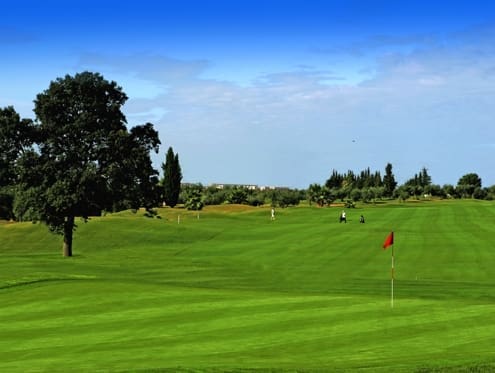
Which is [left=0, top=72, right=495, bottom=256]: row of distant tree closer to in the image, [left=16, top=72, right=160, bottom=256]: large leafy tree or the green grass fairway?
[left=16, top=72, right=160, bottom=256]: large leafy tree

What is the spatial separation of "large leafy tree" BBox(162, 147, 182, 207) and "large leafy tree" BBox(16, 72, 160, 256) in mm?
87396

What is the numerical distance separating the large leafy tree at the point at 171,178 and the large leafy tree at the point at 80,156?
→ 87396mm

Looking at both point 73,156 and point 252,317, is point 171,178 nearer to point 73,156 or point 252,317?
point 73,156

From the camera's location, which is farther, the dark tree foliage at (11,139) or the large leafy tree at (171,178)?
the large leafy tree at (171,178)

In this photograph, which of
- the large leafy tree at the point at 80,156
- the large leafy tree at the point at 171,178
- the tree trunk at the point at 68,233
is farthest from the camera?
the large leafy tree at the point at 171,178

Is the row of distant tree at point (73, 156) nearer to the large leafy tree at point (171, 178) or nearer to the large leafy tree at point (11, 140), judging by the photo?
the large leafy tree at point (11, 140)

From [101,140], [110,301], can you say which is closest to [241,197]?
[101,140]

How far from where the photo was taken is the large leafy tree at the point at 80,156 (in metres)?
48.2

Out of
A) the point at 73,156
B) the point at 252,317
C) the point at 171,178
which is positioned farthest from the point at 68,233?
the point at 171,178

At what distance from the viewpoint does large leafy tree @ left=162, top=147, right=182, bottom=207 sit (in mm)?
139500

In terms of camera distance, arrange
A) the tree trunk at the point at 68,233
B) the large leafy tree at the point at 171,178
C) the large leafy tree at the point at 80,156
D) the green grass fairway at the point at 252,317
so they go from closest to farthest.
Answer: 1. the green grass fairway at the point at 252,317
2. the large leafy tree at the point at 80,156
3. the tree trunk at the point at 68,233
4. the large leafy tree at the point at 171,178

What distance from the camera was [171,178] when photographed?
140 meters

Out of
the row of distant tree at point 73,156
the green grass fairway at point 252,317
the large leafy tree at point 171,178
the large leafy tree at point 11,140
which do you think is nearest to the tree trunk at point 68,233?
the row of distant tree at point 73,156

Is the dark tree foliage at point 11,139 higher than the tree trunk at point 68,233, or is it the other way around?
the dark tree foliage at point 11,139
